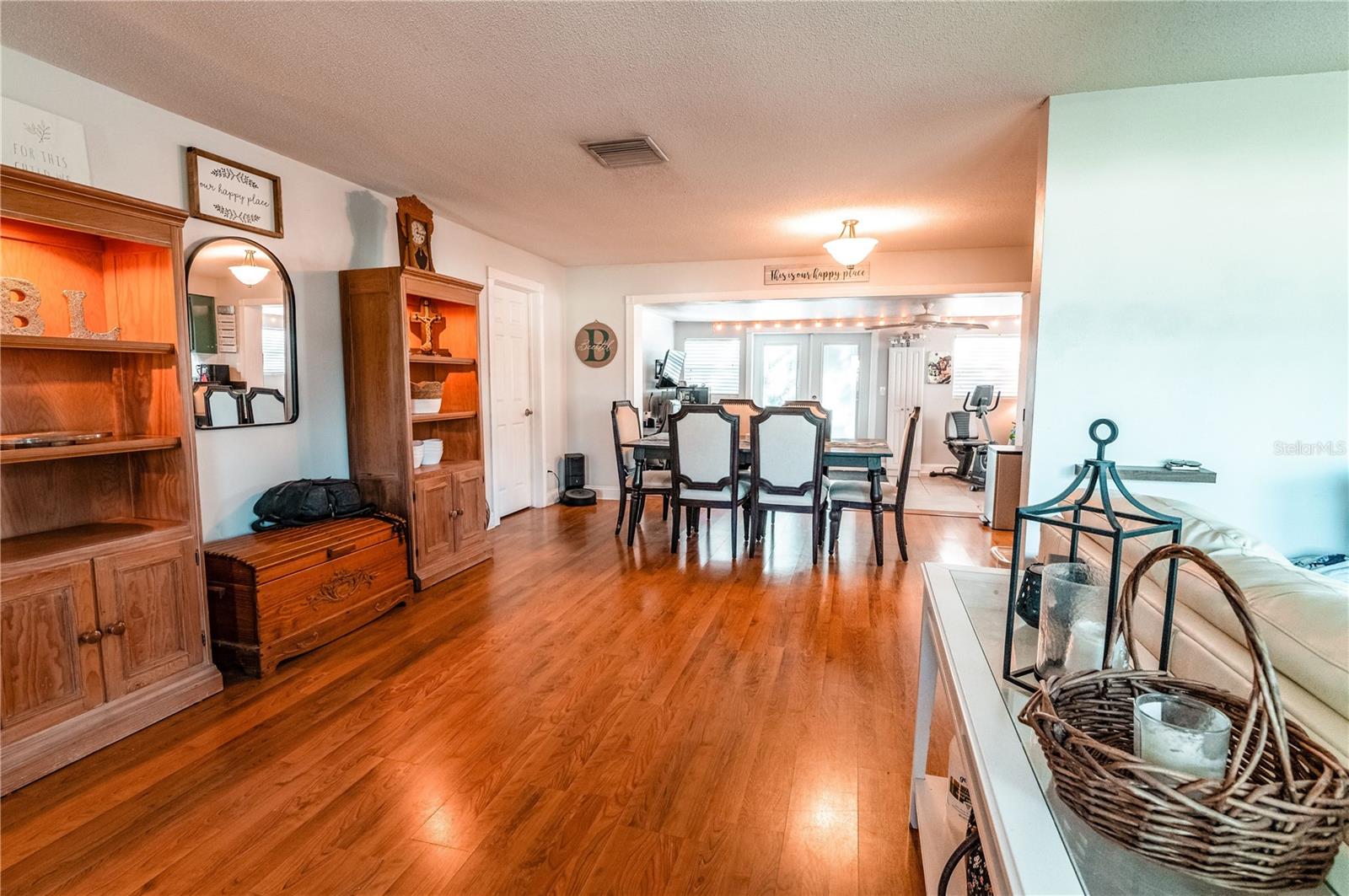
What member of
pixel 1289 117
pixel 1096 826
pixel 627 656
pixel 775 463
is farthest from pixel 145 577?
pixel 1289 117

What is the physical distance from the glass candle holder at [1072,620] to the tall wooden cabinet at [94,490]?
276cm

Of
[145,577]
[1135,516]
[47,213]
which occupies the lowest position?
[145,577]

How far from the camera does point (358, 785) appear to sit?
1.87 meters

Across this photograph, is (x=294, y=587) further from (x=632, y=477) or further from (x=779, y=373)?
(x=779, y=373)

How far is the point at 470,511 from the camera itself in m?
4.02

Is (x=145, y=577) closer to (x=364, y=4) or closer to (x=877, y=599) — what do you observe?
(x=364, y=4)

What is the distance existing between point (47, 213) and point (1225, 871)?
3.03m

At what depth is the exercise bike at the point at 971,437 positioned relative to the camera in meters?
7.85

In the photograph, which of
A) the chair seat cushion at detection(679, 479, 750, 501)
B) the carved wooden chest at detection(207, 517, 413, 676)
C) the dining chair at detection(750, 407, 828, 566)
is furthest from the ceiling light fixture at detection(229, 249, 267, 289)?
the dining chair at detection(750, 407, 828, 566)

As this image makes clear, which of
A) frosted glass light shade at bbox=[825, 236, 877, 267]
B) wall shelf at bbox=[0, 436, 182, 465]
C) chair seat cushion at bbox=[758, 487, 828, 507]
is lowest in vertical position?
chair seat cushion at bbox=[758, 487, 828, 507]

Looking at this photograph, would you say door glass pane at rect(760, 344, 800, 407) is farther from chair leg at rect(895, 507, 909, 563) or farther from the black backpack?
the black backpack

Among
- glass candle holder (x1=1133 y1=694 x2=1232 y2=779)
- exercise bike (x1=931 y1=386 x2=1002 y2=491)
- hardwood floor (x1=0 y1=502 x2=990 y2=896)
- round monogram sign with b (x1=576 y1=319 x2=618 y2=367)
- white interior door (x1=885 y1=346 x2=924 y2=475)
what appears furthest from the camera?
white interior door (x1=885 y1=346 x2=924 y2=475)

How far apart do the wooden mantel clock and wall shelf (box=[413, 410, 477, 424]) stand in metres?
0.84

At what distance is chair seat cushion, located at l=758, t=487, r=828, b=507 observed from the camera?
4159 mm
